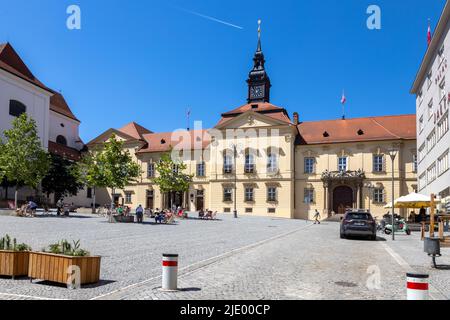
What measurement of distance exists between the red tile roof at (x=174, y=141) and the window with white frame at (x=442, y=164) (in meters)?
32.3

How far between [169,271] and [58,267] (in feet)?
6.99

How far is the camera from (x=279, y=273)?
10891 mm

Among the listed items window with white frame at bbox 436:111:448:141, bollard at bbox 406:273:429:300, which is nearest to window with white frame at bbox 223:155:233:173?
window with white frame at bbox 436:111:448:141

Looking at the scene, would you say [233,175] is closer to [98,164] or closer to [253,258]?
[98,164]

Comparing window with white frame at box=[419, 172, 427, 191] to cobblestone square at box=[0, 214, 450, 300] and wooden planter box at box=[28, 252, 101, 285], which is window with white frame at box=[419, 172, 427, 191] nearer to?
cobblestone square at box=[0, 214, 450, 300]

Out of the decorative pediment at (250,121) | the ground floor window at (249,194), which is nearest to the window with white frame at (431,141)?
the decorative pediment at (250,121)

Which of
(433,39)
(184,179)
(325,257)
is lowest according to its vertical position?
(325,257)

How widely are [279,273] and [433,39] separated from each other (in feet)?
109

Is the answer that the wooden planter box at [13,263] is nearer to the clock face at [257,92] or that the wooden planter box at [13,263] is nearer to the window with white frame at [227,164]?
the window with white frame at [227,164]

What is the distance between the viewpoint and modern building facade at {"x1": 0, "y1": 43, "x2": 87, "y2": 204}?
51.0 m

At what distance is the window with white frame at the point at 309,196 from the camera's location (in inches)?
2195

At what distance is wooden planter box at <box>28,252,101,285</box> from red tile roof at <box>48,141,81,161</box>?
55.9 m

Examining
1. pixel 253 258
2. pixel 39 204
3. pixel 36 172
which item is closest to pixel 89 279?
pixel 253 258
